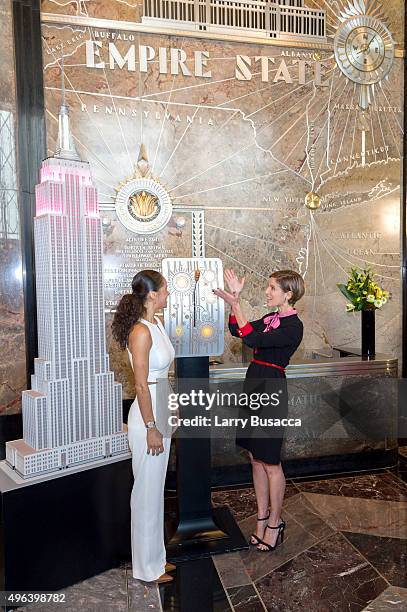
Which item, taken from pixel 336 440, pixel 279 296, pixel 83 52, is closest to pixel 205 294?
pixel 279 296

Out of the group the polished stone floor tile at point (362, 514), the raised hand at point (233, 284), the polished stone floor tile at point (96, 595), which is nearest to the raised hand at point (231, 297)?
the raised hand at point (233, 284)

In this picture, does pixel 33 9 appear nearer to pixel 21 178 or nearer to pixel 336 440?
pixel 21 178

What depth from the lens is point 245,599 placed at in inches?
101

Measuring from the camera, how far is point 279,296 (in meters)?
2.97

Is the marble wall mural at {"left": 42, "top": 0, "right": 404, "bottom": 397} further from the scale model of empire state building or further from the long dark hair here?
the long dark hair

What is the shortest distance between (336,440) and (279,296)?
1812 mm

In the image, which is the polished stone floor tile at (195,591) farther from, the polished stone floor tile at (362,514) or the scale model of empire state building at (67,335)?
the polished stone floor tile at (362,514)

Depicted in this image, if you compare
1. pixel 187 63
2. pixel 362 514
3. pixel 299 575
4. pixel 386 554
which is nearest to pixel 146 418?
pixel 299 575

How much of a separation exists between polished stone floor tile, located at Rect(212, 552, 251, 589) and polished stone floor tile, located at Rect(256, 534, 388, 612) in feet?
0.32

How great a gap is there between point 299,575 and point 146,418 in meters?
1.24

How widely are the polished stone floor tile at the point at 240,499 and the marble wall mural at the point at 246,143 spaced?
1.33 m

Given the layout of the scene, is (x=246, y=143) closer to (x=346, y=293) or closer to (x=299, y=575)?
(x=346, y=293)

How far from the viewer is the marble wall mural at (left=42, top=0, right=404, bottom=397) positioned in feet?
14.4

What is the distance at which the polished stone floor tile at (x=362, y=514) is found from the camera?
130 inches
